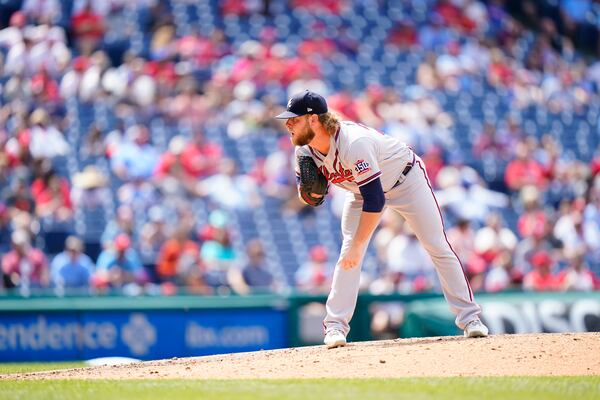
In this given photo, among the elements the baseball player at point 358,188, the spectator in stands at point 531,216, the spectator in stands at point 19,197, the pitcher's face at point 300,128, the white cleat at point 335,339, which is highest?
the pitcher's face at point 300,128

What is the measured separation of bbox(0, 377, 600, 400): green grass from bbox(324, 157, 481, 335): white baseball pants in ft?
3.67

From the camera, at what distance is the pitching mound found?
6625 millimetres

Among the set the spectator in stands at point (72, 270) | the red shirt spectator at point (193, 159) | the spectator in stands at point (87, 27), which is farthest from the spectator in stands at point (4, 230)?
the spectator in stands at point (87, 27)

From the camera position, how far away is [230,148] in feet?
48.4

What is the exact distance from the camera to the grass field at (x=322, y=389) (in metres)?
5.58

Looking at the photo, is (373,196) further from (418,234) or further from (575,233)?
(575,233)

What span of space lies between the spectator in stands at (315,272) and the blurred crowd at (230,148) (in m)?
0.03

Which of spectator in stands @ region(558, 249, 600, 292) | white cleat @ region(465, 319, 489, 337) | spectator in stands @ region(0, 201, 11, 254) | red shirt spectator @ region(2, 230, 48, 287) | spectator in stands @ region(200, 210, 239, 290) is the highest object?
white cleat @ region(465, 319, 489, 337)

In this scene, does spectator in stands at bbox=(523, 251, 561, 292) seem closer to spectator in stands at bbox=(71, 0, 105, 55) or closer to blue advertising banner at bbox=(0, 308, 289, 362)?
blue advertising banner at bbox=(0, 308, 289, 362)

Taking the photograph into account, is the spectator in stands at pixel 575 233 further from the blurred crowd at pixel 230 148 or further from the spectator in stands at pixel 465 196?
the spectator in stands at pixel 465 196

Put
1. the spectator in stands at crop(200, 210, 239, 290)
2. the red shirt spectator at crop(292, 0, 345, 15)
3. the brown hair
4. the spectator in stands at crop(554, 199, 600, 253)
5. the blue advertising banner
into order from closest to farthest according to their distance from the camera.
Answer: the brown hair < the blue advertising banner < the spectator in stands at crop(200, 210, 239, 290) < the spectator in stands at crop(554, 199, 600, 253) < the red shirt spectator at crop(292, 0, 345, 15)

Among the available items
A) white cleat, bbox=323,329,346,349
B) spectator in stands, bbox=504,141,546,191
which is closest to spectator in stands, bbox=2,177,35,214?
white cleat, bbox=323,329,346,349

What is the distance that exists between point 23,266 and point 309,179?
19.4ft

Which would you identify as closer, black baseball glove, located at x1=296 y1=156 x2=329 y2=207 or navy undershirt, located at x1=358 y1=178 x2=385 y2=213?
navy undershirt, located at x1=358 y1=178 x2=385 y2=213
